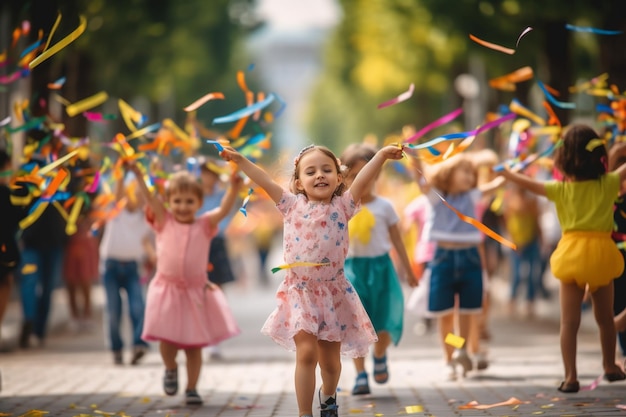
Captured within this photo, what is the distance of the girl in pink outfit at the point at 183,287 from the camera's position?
28.1 feet

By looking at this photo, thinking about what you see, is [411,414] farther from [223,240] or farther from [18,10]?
[18,10]

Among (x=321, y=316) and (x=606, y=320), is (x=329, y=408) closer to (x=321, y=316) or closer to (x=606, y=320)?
(x=321, y=316)

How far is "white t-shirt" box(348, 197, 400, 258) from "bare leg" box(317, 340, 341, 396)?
1935 mm

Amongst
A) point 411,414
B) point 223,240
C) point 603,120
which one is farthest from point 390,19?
point 411,414

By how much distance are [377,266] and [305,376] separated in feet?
7.65

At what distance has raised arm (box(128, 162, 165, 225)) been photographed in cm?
852

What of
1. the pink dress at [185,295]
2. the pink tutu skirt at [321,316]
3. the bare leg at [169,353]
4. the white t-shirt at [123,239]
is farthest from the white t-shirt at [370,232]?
the white t-shirt at [123,239]

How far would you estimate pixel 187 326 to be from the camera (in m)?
8.60

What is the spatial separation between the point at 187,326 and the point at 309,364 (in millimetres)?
2028

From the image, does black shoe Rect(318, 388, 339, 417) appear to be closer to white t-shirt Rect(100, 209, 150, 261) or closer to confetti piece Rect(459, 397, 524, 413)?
confetti piece Rect(459, 397, 524, 413)

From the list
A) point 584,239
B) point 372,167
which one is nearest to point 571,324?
point 584,239

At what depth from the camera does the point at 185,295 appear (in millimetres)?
8734

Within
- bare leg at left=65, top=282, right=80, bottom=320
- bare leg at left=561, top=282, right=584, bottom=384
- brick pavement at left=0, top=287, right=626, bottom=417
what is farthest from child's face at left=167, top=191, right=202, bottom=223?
bare leg at left=65, top=282, right=80, bottom=320

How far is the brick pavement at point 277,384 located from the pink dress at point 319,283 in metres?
0.85
